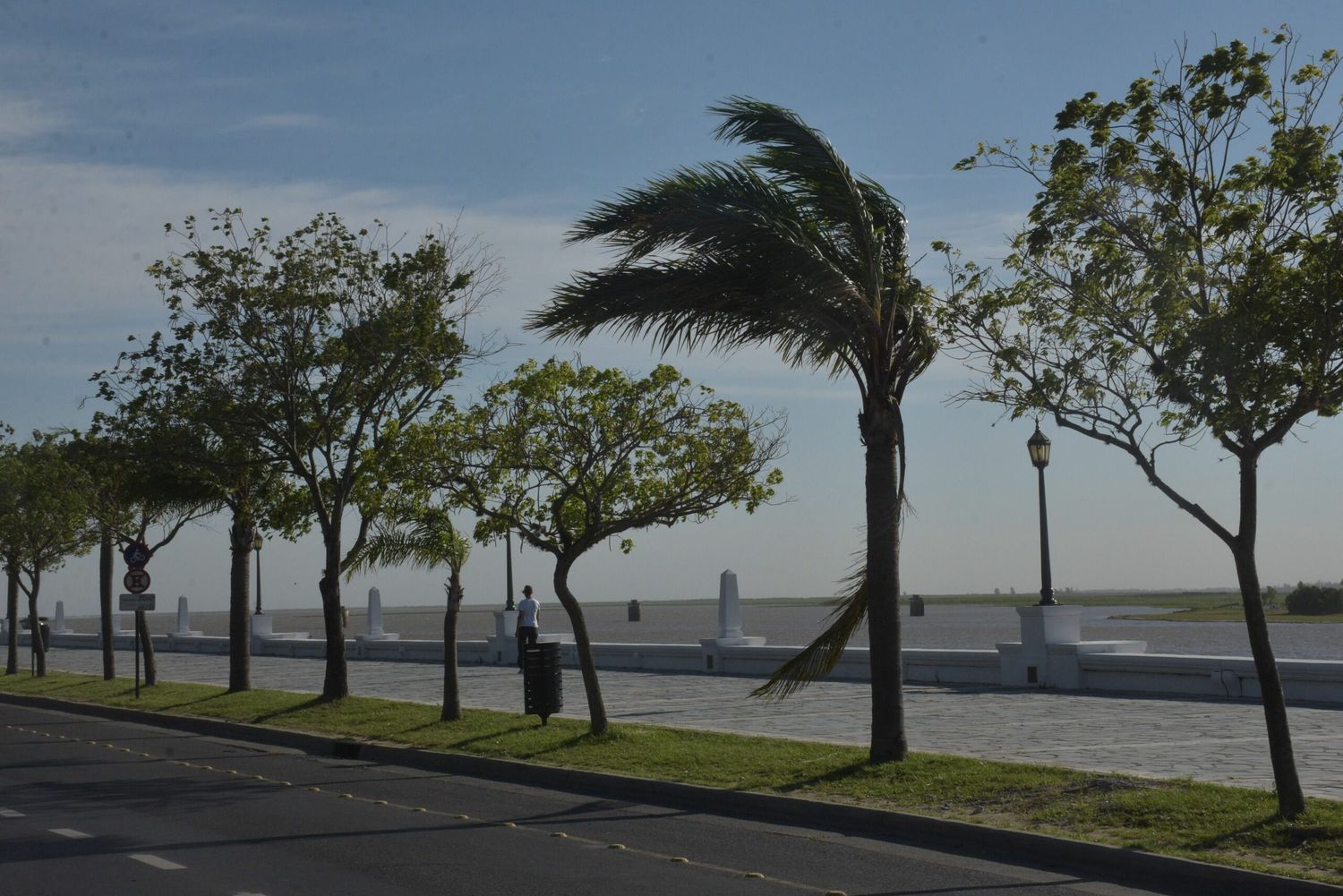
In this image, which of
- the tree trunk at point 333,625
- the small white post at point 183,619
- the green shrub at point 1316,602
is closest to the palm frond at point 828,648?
the tree trunk at point 333,625

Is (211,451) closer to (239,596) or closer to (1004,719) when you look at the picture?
(239,596)

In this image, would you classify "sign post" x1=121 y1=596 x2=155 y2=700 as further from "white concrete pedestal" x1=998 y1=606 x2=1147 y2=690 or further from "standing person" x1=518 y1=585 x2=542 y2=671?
"white concrete pedestal" x1=998 y1=606 x2=1147 y2=690

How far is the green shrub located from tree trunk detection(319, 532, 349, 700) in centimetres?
7140

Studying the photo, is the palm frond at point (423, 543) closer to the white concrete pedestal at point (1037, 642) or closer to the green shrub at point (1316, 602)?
the white concrete pedestal at point (1037, 642)

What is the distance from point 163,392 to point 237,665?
5553 mm

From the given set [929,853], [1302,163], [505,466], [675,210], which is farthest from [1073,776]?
[505,466]

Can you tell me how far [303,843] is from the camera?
10742 millimetres

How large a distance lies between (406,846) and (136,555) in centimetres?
1827

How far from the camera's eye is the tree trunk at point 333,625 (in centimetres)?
2278

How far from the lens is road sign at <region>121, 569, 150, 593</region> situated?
88.0 ft

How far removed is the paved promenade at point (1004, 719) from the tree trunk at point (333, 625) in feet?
5.44

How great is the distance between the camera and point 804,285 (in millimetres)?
13133

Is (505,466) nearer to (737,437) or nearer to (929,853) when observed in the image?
(737,437)

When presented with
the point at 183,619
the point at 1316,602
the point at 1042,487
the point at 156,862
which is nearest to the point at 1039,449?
the point at 1042,487
